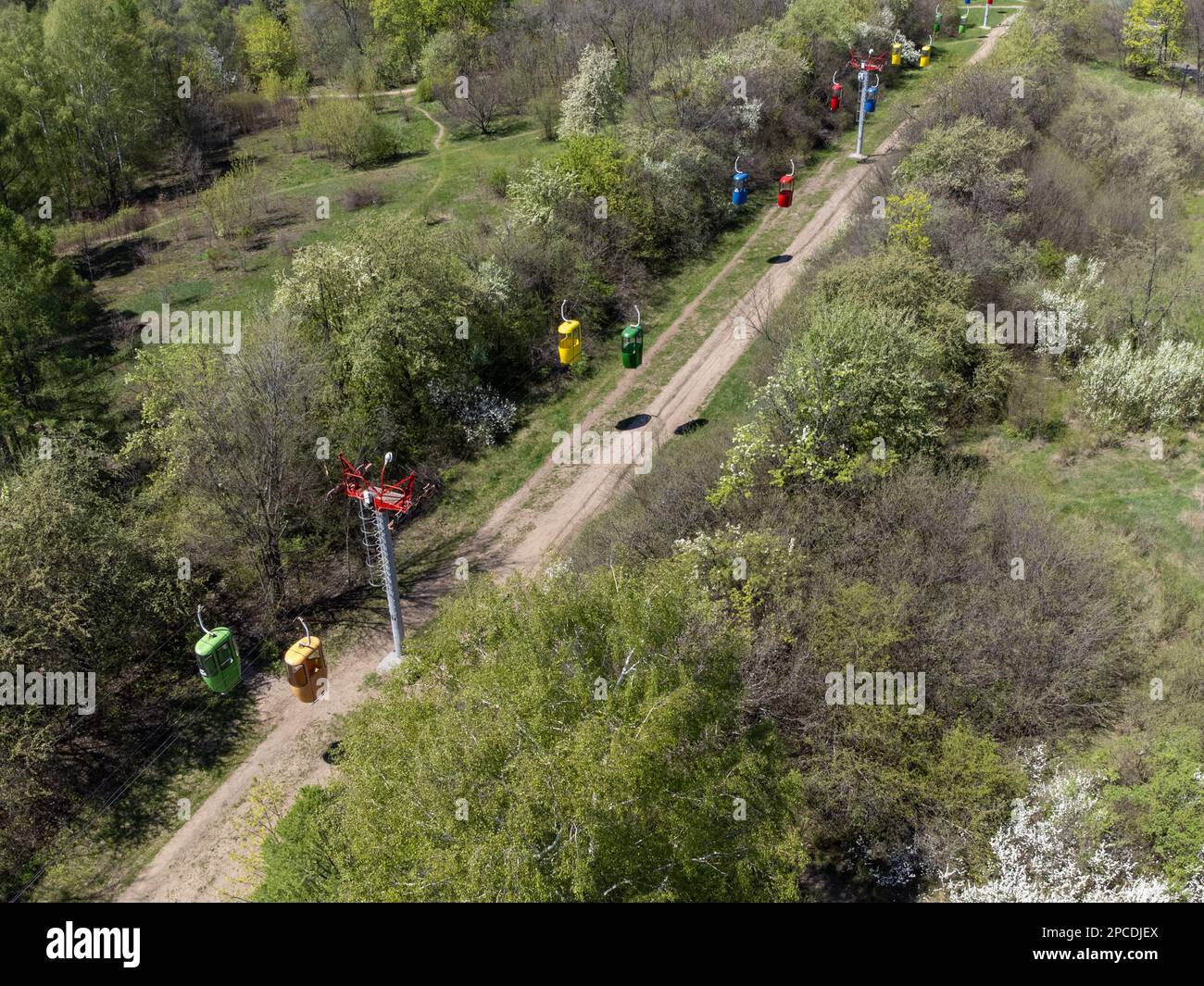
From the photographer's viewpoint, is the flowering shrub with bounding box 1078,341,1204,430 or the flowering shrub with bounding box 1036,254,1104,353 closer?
the flowering shrub with bounding box 1078,341,1204,430

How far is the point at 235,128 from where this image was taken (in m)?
77.3

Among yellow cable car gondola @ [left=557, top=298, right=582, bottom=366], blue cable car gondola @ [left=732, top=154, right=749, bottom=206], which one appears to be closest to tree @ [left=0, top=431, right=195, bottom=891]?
yellow cable car gondola @ [left=557, top=298, right=582, bottom=366]

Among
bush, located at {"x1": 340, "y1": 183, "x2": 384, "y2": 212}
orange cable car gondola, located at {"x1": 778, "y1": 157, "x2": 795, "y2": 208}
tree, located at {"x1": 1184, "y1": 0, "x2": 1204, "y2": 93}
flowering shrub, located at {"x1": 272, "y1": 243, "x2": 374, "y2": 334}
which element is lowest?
flowering shrub, located at {"x1": 272, "y1": 243, "x2": 374, "y2": 334}

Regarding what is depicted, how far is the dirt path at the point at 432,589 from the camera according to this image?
22.4m

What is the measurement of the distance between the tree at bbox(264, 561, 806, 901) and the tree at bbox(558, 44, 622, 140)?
44.8 meters

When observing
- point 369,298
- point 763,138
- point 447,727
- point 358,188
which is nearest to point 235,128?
point 358,188

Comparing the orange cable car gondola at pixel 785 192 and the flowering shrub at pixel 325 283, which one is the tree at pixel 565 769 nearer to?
the flowering shrub at pixel 325 283

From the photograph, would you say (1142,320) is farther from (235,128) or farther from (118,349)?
(235,128)

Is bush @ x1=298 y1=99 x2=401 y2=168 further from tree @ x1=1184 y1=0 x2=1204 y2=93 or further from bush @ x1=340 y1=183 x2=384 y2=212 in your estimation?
tree @ x1=1184 y1=0 x2=1204 y2=93

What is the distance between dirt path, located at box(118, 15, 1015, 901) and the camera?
22359 mm

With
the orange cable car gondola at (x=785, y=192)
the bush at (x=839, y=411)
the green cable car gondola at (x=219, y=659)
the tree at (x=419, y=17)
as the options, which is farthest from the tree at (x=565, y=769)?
the tree at (x=419, y=17)

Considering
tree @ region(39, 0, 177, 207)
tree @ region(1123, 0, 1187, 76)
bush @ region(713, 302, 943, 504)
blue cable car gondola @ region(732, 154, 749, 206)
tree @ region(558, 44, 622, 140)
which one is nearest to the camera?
bush @ region(713, 302, 943, 504)

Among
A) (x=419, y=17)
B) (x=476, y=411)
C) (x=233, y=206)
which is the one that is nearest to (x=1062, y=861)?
(x=476, y=411)

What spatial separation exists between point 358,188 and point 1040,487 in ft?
158
